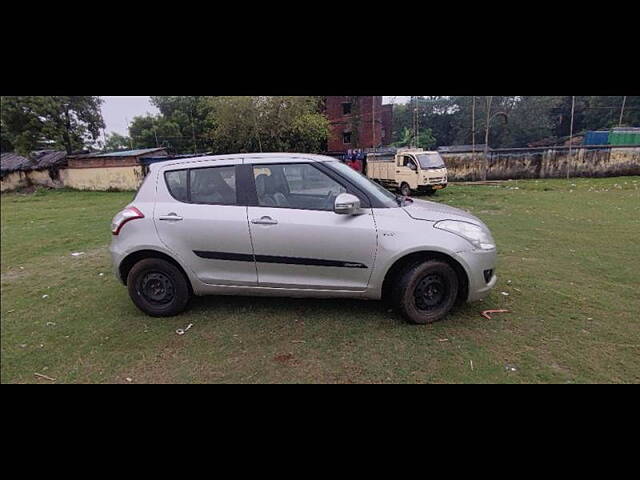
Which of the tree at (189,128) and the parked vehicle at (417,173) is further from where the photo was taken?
the tree at (189,128)

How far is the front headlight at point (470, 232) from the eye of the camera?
2908 mm

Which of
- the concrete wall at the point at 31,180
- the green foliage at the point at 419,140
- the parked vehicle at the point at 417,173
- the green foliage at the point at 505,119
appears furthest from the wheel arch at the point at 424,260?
the green foliage at the point at 419,140

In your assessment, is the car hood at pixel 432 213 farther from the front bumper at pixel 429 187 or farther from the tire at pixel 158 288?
the front bumper at pixel 429 187

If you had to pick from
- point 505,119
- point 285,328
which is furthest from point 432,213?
point 505,119

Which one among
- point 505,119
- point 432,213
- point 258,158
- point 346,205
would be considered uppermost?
point 505,119

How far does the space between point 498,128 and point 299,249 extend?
41.1 meters

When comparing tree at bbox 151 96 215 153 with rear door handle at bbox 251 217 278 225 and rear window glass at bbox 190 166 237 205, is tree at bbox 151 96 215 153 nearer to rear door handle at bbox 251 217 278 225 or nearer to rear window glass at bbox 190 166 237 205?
rear window glass at bbox 190 166 237 205

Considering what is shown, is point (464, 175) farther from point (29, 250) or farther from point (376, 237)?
point (29, 250)

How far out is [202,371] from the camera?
2.38 meters

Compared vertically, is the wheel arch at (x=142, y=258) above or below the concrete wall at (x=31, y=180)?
below

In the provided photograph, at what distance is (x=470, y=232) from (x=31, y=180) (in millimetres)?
3035

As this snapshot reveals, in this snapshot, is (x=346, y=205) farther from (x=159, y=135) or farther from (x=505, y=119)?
(x=505, y=119)

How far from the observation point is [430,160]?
38.9ft

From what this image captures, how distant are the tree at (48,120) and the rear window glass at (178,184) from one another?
69cm
